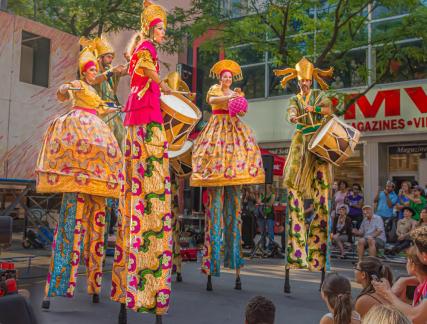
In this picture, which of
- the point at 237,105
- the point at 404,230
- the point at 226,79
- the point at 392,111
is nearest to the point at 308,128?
the point at 237,105

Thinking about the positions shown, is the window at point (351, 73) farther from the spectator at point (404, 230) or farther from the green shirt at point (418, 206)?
the spectator at point (404, 230)

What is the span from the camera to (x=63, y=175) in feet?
14.1

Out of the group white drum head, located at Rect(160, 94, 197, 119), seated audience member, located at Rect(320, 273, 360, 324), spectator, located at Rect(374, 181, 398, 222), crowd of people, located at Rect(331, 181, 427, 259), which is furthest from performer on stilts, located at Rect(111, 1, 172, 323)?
spectator, located at Rect(374, 181, 398, 222)

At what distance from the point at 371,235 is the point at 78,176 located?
6.40m

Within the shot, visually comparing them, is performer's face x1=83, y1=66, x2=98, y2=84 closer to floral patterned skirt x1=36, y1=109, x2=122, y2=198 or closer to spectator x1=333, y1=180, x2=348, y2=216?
floral patterned skirt x1=36, y1=109, x2=122, y2=198

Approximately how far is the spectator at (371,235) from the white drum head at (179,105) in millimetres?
5703

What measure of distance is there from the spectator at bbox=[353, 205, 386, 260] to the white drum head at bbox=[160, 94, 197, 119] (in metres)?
5.70

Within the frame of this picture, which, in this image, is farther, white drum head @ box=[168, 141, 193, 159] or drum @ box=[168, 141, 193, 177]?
Result: drum @ box=[168, 141, 193, 177]

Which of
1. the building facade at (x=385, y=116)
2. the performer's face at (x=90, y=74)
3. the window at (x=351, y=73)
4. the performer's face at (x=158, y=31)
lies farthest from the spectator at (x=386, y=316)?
the window at (x=351, y=73)

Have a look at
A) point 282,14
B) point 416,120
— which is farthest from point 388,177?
point 282,14

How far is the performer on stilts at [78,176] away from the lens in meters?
4.32

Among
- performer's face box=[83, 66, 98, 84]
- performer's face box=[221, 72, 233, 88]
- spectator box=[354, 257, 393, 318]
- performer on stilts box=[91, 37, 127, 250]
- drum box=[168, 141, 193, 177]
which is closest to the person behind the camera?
spectator box=[354, 257, 393, 318]

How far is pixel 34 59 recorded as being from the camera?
10.8 meters

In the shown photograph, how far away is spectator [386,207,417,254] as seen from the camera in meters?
9.13
